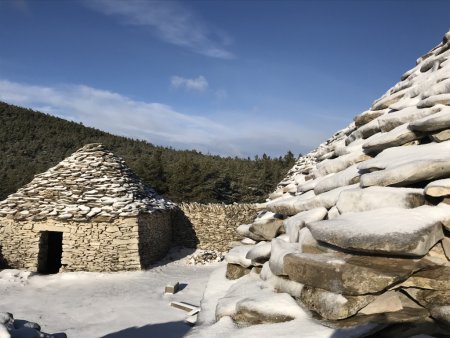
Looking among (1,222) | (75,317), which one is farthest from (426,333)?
(1,222)

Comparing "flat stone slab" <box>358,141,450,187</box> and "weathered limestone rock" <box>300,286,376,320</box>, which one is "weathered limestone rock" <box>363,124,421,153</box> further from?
"weathered limestone rock" <box>300,286,376,320</box>

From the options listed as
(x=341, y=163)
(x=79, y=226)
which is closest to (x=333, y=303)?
(x=341, y=163)

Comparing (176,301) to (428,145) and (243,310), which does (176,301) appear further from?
(428,145)

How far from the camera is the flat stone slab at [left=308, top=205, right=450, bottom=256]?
181cm

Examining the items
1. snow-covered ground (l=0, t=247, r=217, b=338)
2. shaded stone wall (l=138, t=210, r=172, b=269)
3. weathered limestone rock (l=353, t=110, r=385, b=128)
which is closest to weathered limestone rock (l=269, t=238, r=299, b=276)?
weathered limestone rock (l=353, t=110, r=385, b=128)

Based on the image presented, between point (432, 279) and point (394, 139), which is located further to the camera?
point (394, 139)

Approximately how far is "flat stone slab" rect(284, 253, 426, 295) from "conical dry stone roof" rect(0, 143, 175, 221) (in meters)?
9.98

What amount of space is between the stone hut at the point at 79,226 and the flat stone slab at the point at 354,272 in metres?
9.98

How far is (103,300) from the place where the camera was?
9.18 metres

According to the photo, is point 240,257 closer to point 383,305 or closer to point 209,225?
point 383,305

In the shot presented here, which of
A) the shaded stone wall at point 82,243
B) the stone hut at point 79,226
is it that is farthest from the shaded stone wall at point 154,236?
the shaded stone wall at point 82,243

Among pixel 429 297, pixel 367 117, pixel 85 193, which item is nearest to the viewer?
pixel 429 297

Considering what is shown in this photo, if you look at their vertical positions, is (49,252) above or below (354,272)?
below

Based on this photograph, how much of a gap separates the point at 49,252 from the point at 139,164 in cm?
1304
